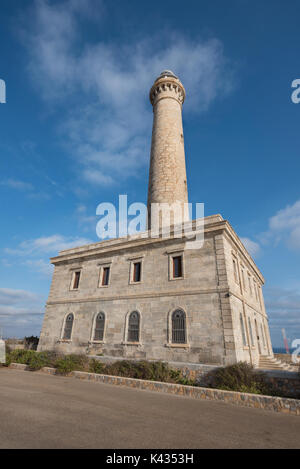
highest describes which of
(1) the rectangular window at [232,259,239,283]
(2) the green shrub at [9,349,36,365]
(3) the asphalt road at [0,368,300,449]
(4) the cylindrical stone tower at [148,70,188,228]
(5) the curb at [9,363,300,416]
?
(4) the cylindrical stone tower at [148,70,188,228]

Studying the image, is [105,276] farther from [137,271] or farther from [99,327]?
[99,327]

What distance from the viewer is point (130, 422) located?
5.79 metres

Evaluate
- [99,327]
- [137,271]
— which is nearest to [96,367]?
[99,327]

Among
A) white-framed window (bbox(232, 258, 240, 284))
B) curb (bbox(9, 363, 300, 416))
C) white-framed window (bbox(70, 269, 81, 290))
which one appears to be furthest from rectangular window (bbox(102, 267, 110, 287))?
white-framed window (bbox(232, 258, 240, 284))

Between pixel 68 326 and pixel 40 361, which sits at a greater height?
pixel 68 326

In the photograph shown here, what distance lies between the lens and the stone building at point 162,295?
42.0ft

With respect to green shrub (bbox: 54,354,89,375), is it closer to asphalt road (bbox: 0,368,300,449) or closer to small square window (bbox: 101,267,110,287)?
asphalt road (bbox: 0,368,300,449)

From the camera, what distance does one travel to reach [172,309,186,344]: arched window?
13144 millimetres

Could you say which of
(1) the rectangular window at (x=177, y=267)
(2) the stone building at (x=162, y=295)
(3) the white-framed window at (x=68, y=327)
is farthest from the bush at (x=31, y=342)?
(1) the rectangular window at (x=177, y=267)

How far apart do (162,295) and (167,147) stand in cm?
1309

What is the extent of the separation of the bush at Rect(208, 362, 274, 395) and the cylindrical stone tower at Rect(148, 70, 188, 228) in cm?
1079

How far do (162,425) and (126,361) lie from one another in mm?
7433

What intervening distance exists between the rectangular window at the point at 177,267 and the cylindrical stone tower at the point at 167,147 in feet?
13.7

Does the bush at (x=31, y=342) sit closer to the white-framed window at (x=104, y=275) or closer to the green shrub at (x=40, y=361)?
the green shrub at (x=40, y=361)
